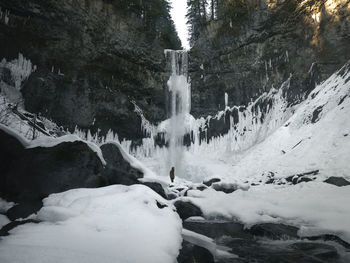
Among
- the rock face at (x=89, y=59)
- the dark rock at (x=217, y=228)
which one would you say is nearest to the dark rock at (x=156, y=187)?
the dark rock at (x=217, y=228)

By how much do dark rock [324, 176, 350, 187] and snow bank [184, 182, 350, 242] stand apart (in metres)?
0.37

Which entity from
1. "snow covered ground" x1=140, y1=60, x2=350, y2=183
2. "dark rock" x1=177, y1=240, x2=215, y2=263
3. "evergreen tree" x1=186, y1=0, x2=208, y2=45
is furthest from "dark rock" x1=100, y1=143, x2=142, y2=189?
"evergreen tree" x1=186, y1=0, x2=208, y2=45

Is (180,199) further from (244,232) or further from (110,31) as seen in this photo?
(110,31)

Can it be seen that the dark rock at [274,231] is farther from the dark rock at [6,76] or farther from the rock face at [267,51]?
the dark rock at [6,76]

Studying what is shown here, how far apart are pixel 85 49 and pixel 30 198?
62.1 feet

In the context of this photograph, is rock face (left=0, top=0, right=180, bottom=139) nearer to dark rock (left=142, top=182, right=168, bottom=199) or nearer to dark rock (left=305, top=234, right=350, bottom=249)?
dark rock (left=142, top=182, right=168, bottom=199)

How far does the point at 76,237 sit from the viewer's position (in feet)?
10.6

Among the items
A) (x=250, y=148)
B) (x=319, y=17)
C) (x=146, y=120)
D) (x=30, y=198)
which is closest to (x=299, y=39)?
(x=319, y=17)

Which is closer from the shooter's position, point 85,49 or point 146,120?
point 85,49

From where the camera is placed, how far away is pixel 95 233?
3.51 meters

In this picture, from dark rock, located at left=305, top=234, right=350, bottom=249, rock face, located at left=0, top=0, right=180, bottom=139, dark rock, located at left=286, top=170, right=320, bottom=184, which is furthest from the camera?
rock face, located at left=0, top=0, right=180, bottom=139

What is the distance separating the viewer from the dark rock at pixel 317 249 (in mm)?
4684

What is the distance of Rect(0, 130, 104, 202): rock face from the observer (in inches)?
245

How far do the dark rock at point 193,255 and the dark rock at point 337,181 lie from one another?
7652mm
